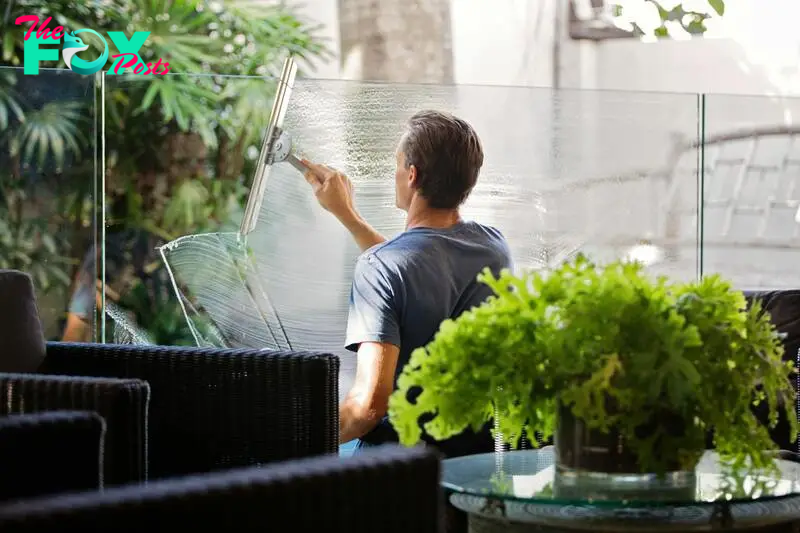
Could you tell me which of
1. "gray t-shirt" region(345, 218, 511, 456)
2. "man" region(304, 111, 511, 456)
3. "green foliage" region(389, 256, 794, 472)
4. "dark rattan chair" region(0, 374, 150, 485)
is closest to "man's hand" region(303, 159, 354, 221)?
"man" region(304, 111, 511, 456)

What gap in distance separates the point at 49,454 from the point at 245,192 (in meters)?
2.05

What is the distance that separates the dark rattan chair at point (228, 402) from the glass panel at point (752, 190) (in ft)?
5.88

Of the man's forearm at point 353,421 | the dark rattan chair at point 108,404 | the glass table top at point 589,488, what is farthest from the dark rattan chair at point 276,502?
the man's forearm at point 353,421

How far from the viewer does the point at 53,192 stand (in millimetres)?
3293

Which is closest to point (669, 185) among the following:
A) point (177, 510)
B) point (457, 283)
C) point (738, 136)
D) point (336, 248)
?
point (738, 136)

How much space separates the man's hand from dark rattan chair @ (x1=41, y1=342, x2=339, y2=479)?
102 cm

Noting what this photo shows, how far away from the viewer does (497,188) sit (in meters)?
3.51

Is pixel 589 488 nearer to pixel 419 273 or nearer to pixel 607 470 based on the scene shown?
pixel 607 470

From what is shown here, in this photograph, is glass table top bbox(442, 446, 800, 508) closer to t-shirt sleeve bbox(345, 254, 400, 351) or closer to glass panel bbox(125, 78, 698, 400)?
t-shirt sleeve bbox(345, 254, 400, 351)

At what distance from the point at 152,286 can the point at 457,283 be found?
1218 mm

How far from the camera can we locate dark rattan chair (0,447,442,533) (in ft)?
3.18

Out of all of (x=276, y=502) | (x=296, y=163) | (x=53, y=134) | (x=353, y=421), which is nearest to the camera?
(x=276, y=502)

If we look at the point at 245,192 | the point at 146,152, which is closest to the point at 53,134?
the point at 146,152

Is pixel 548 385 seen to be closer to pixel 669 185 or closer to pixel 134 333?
pixel 134 333
